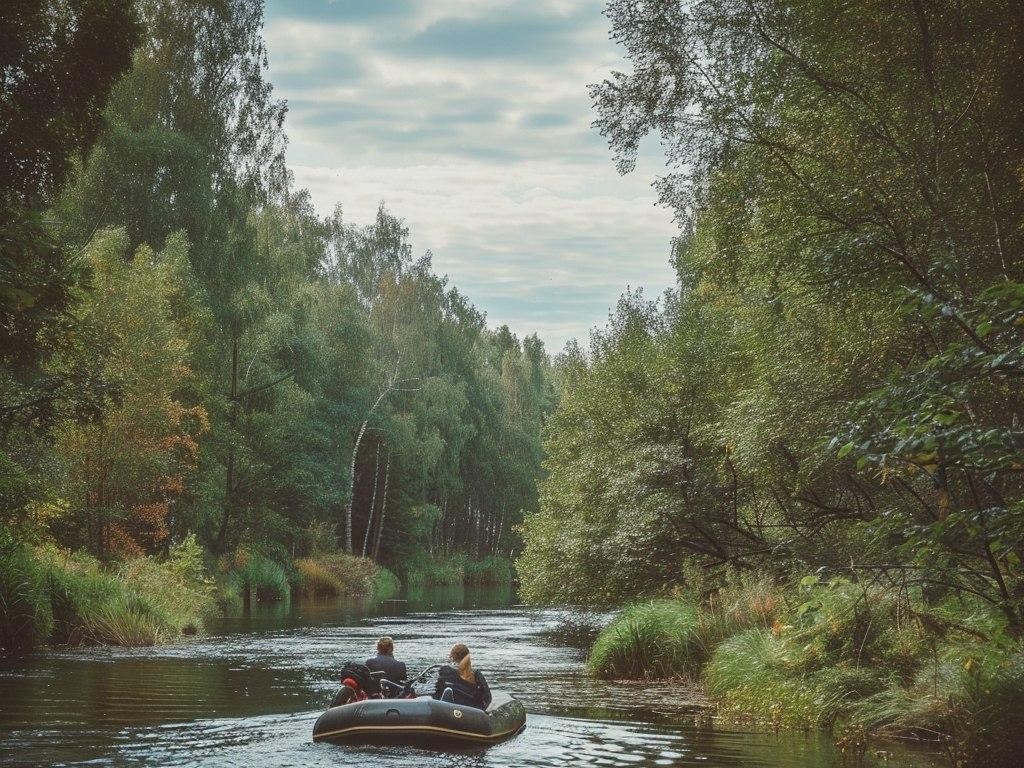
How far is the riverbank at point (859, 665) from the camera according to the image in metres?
9.77

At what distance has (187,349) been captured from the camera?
34.4 metres

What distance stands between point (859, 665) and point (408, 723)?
4932 millimetres

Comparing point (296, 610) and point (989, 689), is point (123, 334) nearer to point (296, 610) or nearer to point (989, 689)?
point (296, 610)

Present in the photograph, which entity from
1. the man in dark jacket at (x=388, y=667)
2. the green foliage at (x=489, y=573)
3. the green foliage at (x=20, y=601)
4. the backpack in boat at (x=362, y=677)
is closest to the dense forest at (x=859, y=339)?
the man in dark jacket at (x=388, y=667)

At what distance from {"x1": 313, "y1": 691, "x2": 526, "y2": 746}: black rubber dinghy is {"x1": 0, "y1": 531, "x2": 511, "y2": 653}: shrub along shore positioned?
30.8 feet

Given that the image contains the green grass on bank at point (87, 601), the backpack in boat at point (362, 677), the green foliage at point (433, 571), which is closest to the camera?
the backpack in boat at point (362, 677)

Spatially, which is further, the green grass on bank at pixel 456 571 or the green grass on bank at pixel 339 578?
the green grass on bank at pixel 456 571

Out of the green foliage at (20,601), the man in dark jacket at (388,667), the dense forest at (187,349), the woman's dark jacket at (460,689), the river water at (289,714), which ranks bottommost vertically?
the river water at (289,714)

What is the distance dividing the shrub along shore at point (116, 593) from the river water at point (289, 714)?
731 millimetres

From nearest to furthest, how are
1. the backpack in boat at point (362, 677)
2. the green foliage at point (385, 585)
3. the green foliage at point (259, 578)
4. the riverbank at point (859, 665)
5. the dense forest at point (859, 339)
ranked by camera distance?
the dense forest at point (859, 339), the riverbank at point (859, 665), the backpack in boat at point (362, 677), the green foliage at point (259, 578), the green foliage at point (385, 585)

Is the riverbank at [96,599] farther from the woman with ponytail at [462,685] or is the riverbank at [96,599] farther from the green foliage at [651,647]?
the green foliage at [651,647]

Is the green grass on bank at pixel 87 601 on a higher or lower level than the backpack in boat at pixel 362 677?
higher

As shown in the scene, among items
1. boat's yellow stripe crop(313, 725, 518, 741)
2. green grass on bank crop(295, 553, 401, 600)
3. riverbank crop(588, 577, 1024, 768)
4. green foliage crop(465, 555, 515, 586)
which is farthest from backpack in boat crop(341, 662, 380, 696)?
green foliage crop(465, 555, 515, 586)

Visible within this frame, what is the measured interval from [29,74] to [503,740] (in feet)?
36.2
